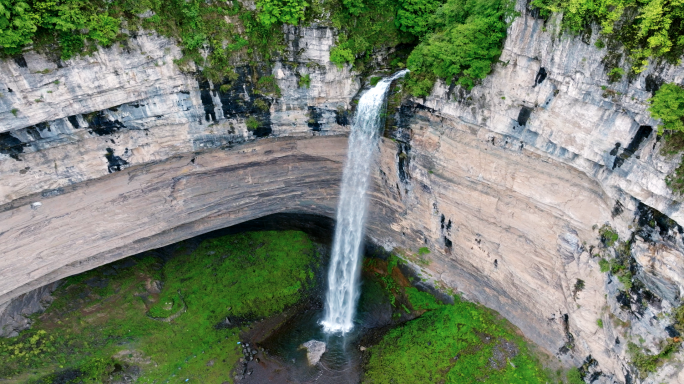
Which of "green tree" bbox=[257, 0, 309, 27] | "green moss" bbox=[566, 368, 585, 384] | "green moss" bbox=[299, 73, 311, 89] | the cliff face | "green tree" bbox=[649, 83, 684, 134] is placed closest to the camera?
"green tree" bbox=[649, 83, 684, 134]

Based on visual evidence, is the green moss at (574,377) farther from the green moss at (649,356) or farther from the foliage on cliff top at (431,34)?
the foliage on cliff top at (431,34)

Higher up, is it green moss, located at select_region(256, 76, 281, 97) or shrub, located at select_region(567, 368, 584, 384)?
green moss, located at select_region(256, 76, 281, 97)

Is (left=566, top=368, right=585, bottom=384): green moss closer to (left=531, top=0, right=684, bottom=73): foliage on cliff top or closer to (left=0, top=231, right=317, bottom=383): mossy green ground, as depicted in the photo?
(left=531, top=0, right=684, bottom=73): foliage on cliff top

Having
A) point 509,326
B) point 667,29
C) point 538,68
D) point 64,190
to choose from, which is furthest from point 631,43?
point 64,190

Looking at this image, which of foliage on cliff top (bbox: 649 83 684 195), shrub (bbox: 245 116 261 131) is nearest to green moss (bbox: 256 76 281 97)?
shrub (bbox: 245 116 261 131)

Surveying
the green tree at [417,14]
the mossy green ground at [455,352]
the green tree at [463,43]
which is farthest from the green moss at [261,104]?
the mossy green ground at [455,352]

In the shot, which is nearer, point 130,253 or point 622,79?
point 622,79

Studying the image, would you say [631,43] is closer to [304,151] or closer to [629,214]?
[629,214]

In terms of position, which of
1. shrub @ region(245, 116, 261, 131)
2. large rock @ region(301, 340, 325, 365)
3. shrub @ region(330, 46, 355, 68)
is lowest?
large rock @ region(301, 340, 325, 365)
